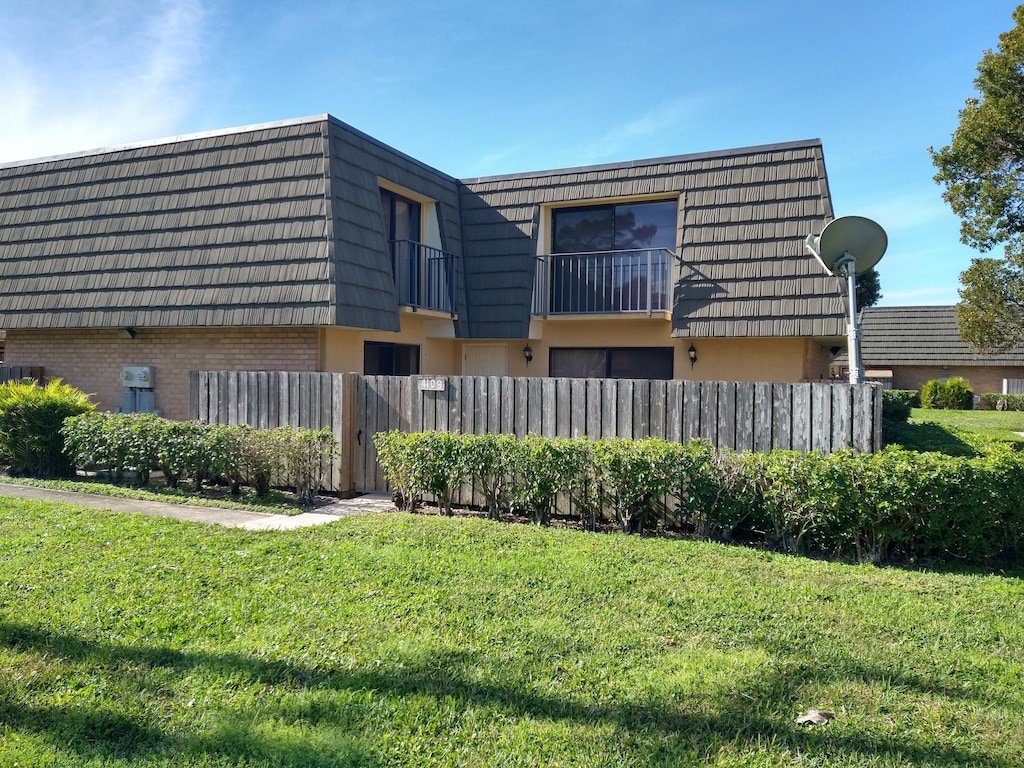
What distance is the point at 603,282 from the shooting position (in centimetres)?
1429

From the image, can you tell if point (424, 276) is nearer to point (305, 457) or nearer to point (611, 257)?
point (611, 257)

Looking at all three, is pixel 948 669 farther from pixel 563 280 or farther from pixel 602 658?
pixel 563 280

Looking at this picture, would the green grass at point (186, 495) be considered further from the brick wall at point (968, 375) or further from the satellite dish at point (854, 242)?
the brick wall at point (968, 375)

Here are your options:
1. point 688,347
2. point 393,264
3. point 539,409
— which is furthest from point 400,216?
point 539,409

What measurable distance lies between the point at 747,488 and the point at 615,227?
8950 millimetres

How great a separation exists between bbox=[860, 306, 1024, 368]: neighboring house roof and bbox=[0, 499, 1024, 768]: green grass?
31.6m

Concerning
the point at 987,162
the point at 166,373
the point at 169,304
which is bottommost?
the point at 166,373

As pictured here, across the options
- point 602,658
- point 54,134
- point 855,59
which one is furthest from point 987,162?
point 54,134

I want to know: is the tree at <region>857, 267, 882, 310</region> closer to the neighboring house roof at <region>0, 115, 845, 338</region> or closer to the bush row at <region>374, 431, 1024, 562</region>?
the neighboring house roof at <region>0, 115, 845, 338</region>

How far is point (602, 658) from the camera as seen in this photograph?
13.1ft

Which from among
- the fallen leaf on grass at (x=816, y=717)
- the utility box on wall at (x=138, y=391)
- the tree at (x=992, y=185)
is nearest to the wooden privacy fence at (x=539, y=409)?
the utility box on wall at (x=138, y=391)

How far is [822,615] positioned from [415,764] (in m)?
3.02

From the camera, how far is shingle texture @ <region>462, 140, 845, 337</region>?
12.2 m

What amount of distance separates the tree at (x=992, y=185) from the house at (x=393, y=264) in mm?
5208
